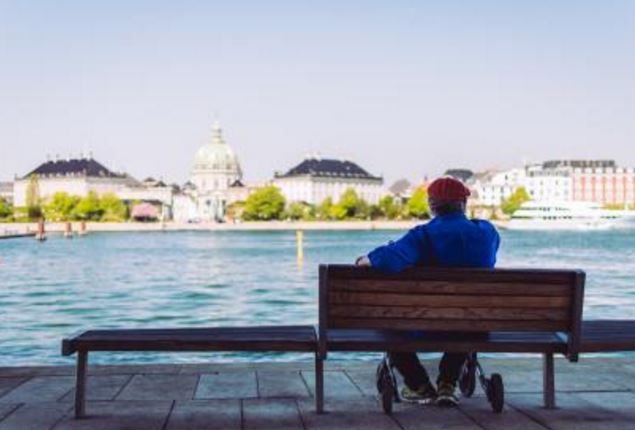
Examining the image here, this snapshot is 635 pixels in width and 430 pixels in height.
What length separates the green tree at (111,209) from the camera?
186m

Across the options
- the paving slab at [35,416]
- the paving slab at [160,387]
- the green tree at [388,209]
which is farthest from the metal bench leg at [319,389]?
the green tree at [388,209]

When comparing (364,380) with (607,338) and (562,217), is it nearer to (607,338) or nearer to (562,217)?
(607,338)

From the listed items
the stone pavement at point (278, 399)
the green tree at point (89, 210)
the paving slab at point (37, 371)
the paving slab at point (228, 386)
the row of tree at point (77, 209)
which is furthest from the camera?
the row of tree at point (77, 209)

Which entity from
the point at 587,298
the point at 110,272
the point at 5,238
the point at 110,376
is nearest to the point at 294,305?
the point at 587,298

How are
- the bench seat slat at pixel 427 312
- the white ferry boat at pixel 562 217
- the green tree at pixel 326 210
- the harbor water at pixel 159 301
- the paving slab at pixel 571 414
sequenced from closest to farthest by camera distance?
the paving slab at pixel 571 414, the bench seat slat at pixel 427 312, the harbor water at pixel 159 301, the white ferry boat at pixel 562 217, the green tree at pixel 326 210

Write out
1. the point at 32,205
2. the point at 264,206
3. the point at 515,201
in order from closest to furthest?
the point at 32,205, the point at 264,206, the point at 515,201

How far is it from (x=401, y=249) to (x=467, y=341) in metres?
0.71

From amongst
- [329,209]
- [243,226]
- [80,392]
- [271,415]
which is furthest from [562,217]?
[80,392]

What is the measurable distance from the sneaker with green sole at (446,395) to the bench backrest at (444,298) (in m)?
0.54

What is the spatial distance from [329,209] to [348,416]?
618ft

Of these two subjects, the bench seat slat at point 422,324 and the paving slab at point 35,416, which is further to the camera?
the bench seat slat at point 422,324

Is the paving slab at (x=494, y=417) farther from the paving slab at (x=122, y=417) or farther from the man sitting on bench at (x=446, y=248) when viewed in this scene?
the paving slab at (x=122, y=417)

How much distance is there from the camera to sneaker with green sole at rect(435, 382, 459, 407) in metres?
6.77

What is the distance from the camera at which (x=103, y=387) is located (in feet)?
24.8
